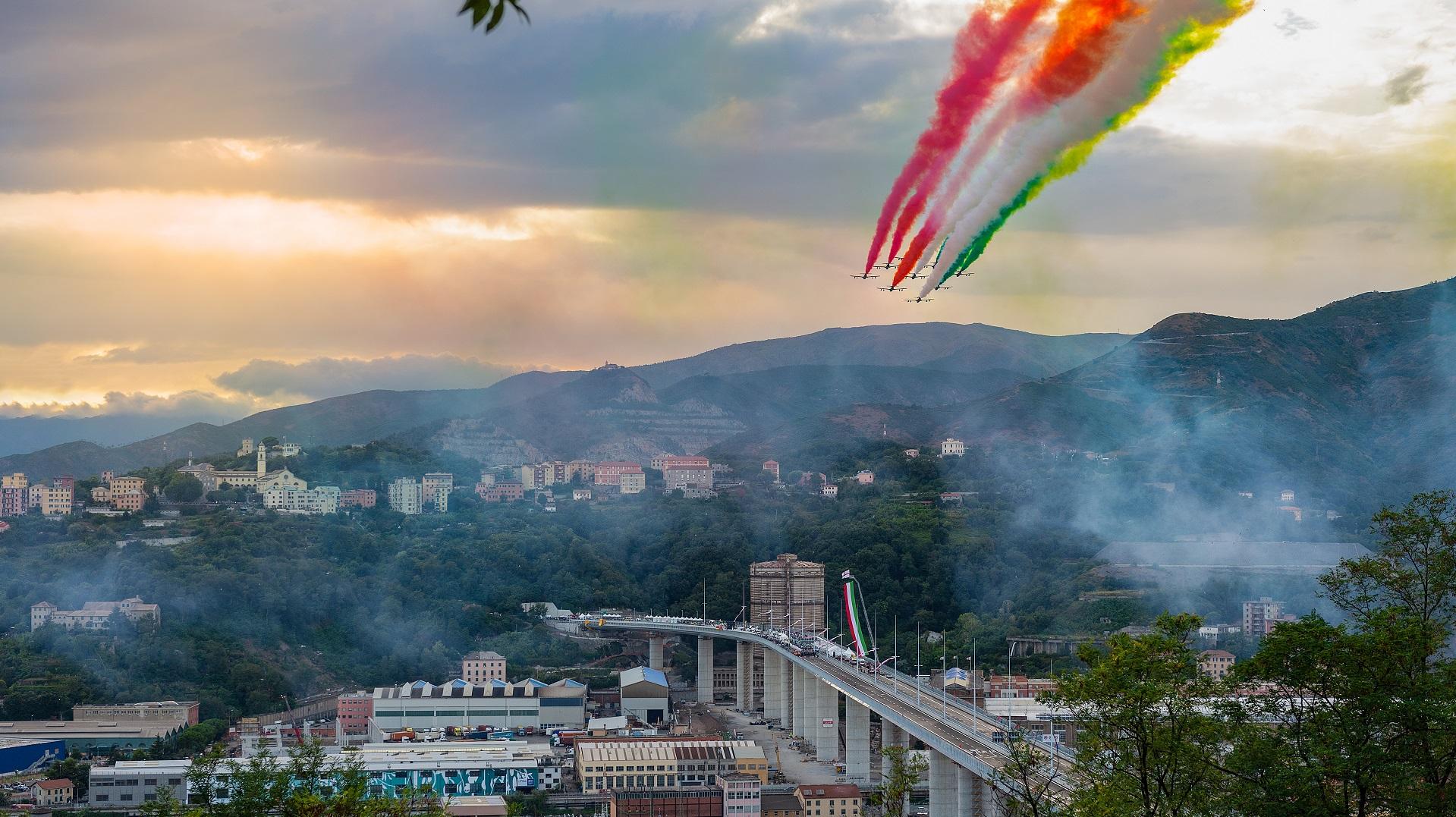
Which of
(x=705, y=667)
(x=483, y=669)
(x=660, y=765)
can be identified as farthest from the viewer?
(x=705, y=667)

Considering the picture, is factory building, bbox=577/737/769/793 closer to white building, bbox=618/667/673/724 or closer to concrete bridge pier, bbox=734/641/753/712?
white building, bbox=618/667/673/724

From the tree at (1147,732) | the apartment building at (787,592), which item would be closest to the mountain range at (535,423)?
the apartment building at (787,592)

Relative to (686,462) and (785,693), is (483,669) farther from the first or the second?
(686,462)

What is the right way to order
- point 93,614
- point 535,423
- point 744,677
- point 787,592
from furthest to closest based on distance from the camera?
point 535,423
point 787,592
point 744,677
point 93,614

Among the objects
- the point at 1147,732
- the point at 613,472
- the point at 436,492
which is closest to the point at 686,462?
the point at 613,472

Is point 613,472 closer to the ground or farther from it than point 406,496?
farther from it
